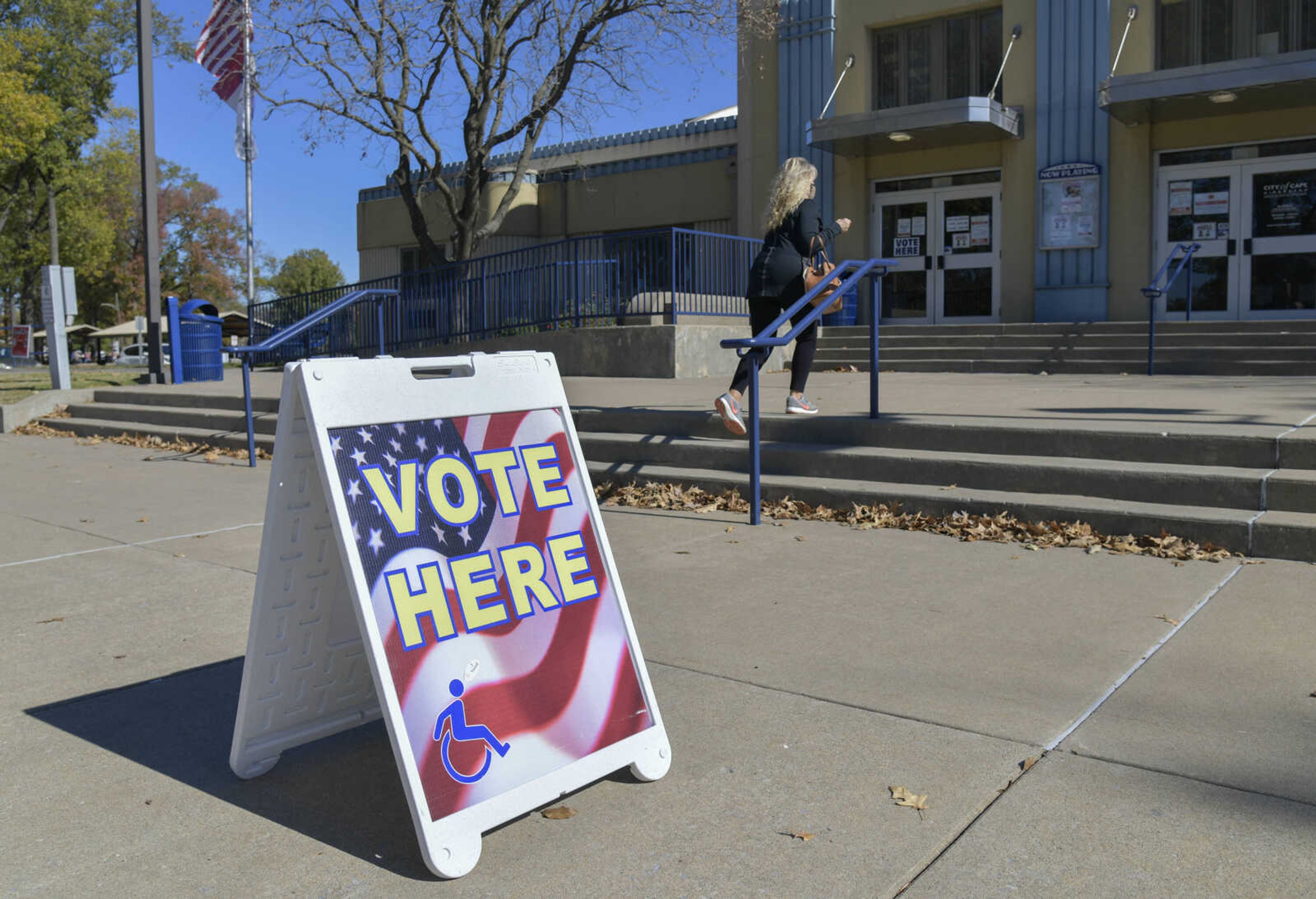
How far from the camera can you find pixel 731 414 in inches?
290

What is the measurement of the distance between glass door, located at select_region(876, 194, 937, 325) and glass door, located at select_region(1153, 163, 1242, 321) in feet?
12.1

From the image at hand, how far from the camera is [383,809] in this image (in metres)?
2.96

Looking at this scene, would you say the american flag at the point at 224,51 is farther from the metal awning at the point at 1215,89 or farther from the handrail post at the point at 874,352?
the handrail post at the point at 874,352

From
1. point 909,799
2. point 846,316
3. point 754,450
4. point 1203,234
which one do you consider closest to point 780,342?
point 754,450

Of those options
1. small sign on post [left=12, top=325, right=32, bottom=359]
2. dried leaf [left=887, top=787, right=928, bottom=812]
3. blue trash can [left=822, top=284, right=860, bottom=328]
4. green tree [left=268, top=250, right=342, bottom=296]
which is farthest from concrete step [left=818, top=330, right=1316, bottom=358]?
green tree [left=268, top=250, right=342, bottom=296]

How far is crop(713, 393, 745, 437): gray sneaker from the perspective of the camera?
7.35 m

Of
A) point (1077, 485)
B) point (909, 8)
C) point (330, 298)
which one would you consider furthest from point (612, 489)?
point (909, 8)

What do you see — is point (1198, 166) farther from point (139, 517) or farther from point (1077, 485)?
point (139, 517)

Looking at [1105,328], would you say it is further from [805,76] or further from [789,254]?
[789,254]

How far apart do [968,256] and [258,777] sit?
17.3 meters

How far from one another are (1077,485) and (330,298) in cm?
1559

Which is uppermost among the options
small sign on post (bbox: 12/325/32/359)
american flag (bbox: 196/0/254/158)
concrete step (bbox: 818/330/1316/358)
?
american flag (bbox: 196/0/254/158)

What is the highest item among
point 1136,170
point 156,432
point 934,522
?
point 1136,170

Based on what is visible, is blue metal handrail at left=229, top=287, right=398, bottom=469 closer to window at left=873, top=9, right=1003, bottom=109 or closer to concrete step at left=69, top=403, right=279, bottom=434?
concrete step at left=69, top=403, right=279, bottom=434
